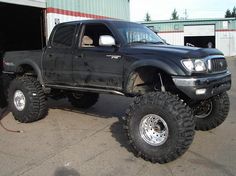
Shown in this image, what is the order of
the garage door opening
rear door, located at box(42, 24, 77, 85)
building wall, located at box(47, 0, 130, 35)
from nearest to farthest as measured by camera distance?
rear door, located at box(42, 24, 77, 85)
building wall, located at box(47, 0, 130, 35)
the garage door opening

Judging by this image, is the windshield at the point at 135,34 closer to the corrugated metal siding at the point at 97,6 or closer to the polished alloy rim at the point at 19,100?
the polished alloy rim at the point at 19,100

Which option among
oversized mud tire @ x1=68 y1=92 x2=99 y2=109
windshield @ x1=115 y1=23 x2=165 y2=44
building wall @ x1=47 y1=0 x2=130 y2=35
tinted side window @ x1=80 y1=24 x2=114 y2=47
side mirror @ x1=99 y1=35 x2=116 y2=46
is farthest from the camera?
building wall @ x1=47 y1=0 x2=130 y2=35

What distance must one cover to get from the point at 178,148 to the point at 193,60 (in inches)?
52.5

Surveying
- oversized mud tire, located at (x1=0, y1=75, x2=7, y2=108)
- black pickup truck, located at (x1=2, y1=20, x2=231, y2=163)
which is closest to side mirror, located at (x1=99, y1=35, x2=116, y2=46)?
black pickup truck, located at (x1=2, y1=20, x2=231, y2=163)

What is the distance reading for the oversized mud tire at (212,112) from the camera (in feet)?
23.1

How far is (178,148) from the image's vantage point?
18.0 feet

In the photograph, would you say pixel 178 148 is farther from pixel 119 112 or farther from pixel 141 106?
pixel 119 112

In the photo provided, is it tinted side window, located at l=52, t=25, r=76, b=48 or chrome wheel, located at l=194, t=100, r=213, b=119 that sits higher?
tinted side window, located at l=52, t=25, r=76, b=48

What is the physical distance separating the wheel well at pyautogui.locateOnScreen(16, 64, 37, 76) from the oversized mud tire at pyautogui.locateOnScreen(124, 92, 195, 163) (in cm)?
353

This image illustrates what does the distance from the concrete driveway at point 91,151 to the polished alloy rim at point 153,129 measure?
347 millimetres

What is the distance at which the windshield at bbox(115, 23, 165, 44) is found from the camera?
6962 millimetres

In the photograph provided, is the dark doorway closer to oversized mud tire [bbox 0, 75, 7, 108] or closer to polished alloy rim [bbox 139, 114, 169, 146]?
oversized mud tire [bbox 0, 75, 7, 108]

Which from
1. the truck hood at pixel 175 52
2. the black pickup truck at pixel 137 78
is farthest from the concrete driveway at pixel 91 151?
the truck hood at pixel 175 52

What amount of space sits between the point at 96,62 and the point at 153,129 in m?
1.72
